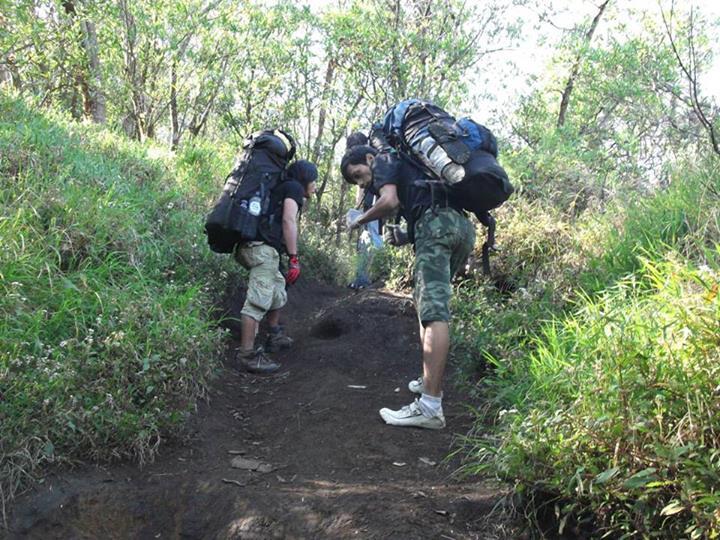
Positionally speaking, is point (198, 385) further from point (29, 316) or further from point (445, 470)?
point (445, 470)

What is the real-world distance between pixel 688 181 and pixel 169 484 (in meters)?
4.33

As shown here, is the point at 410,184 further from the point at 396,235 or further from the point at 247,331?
the point at 247,331

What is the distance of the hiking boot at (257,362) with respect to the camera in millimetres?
5145

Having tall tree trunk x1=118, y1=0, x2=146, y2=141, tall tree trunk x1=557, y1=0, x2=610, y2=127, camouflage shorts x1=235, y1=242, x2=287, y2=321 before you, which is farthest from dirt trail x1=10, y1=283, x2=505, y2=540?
tall tree trunk x1=557, y1=0, x2=610, y2=127

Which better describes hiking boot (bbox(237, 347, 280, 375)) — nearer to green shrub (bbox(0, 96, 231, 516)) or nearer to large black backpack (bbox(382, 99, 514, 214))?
green shrub (bbox(0, 96, 231, 516))

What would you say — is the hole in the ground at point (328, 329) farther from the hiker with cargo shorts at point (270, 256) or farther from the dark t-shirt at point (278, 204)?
the dark t-shirt at point (278, 204)

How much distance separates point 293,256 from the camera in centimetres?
544

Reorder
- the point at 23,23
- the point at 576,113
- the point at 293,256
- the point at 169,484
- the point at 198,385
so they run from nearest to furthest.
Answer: the point at 169,484, the point at 198,385, the point at 293,256, the point at 23,23, the point at 576,113

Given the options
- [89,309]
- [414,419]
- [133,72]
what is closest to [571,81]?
[133,72]

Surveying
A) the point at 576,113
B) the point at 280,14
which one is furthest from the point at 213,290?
the point at 576,113

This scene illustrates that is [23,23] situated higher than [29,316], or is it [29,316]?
[23,23]

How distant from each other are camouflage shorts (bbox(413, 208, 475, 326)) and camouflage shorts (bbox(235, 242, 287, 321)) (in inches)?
67.1

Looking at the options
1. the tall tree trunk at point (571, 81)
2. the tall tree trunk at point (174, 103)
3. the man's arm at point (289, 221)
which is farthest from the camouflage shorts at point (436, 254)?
the tall tree trunk at point (571, 81)

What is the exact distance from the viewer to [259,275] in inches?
209
